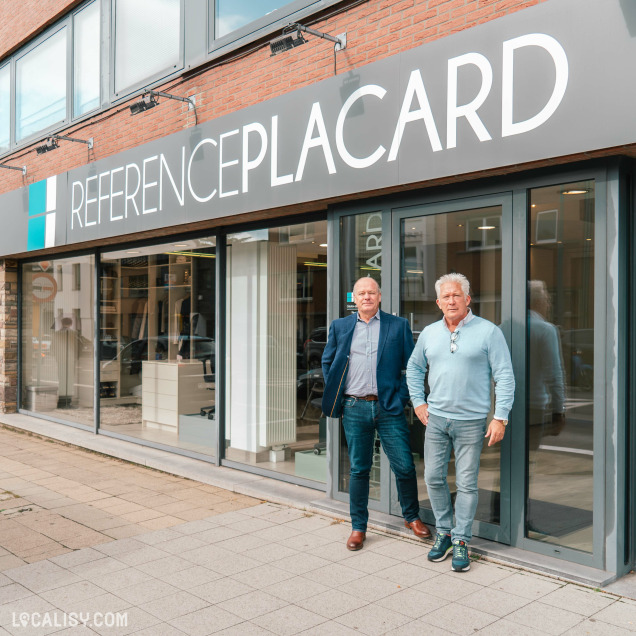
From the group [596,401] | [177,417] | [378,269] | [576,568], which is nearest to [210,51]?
[378,269]

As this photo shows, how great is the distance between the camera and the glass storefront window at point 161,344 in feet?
25.3

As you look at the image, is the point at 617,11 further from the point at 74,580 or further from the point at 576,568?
the point at 74,580

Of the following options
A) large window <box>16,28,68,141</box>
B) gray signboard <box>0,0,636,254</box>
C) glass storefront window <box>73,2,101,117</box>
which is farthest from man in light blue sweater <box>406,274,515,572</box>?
large window <box>16,28,68,141</box>

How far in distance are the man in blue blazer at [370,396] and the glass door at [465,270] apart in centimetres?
41

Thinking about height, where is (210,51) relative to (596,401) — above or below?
above

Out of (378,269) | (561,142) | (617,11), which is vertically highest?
(617,11)

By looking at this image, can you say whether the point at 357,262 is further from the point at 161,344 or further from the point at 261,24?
the point at 161,344

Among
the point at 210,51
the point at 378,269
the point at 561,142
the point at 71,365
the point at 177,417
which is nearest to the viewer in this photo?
the point at 561,142

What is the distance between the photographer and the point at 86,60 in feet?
30.4

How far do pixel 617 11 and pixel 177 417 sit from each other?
6.29 metres

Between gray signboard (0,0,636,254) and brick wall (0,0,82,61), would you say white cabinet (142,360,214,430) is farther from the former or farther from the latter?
brick wall (0,0,82,61)

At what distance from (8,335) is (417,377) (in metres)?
9.30

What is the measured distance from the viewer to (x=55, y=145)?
924 centimetres

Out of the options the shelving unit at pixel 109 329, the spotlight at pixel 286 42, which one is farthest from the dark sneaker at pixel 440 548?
the shelving unit at pixel 109 329
